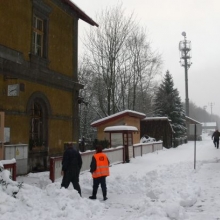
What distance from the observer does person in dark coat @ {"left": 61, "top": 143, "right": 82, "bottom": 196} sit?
29.6 ft

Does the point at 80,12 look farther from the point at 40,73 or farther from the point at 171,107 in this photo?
the point at 171,107

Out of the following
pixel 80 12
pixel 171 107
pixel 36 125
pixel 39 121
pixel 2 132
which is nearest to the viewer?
pixel 2 132

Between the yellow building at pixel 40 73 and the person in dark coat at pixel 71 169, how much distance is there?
4021mm

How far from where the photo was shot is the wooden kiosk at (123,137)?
19156 millimetres

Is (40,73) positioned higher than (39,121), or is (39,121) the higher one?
(40,73)

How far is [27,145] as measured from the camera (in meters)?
13.2

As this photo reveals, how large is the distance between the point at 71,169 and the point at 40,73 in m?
6.46

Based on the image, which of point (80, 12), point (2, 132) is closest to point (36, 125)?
point (2, 132)

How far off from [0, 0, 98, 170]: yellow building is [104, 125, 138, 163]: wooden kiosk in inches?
122

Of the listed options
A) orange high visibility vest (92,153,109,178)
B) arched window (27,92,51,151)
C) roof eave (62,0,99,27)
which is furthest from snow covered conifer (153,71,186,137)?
orange high visibility vest (92,153,109,178)

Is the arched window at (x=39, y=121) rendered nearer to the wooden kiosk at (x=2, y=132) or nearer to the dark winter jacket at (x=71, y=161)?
the wooden kiosk at (x=2, y=132)

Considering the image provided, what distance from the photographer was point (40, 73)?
47.2 feet

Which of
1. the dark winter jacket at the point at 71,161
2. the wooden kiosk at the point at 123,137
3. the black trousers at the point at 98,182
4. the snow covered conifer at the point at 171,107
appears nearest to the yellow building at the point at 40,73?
the wooden kiosk at the point at 123,137

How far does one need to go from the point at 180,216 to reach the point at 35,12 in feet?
35.8
